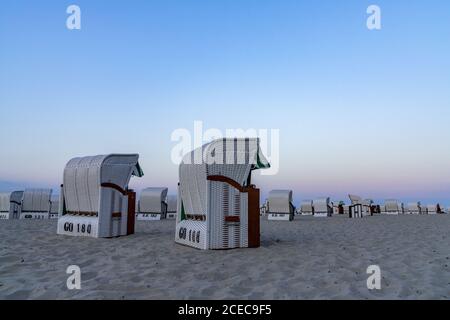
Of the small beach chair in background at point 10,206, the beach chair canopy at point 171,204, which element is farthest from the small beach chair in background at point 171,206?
the small beach chair in background at point 10,206

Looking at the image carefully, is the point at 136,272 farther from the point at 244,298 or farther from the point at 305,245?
the point at 305,245

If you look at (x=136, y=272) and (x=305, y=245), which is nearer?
(x=136, y=272)

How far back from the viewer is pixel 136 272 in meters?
7.07

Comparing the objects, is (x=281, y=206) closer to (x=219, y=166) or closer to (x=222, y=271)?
(x=219, y=166)

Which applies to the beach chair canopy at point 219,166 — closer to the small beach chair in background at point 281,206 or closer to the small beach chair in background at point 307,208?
the small beach chair in background at point 281,206

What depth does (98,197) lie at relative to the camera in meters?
12.8

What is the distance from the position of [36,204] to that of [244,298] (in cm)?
2777

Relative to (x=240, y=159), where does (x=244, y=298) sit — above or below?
below

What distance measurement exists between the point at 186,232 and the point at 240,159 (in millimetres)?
2876

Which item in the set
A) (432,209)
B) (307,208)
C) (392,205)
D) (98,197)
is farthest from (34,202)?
(432,209)

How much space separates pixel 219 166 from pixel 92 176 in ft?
18.4
